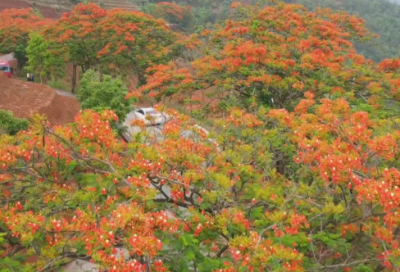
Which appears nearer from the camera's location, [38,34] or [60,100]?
[60,100]

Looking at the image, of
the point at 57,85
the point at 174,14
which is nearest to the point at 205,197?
the point at 57,85

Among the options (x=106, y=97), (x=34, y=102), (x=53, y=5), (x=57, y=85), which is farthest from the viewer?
(x=53, y=5)

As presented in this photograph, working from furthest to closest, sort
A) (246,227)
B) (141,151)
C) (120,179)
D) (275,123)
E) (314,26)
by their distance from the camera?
(314,26) → (275,123) → (141,151) → (120,179) → (246,227)

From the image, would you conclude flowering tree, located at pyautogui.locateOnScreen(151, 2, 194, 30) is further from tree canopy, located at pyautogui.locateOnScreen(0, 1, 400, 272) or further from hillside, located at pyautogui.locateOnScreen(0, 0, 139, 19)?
tree canopy, located at pyautogui.locateOnScreen(0, 1, 400, 272)

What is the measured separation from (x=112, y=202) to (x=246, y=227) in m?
1.85

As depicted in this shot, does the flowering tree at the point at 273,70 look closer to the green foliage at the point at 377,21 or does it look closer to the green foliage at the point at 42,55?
the green foliage at the point at 42,55

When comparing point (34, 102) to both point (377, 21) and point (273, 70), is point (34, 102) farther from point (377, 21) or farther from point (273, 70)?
point (377, 21)

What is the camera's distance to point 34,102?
17.2 metres

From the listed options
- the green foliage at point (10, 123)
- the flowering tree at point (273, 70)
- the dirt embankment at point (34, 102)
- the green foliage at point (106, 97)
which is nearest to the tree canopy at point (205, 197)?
the flowering tree at point (273, 70)

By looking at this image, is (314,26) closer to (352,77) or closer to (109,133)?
(352,77)

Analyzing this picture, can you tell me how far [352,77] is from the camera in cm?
1209

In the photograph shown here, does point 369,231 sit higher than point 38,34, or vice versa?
point 369,231

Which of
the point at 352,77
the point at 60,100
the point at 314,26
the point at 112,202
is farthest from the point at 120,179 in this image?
the point at 60,100

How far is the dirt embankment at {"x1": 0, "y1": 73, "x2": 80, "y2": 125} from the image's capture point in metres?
16.1
